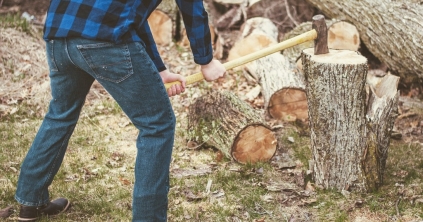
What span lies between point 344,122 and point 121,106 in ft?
5.54

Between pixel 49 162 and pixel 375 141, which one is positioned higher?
pixel 49 162

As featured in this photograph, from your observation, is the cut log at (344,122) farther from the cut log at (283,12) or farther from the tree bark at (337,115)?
the cut log at (283,12)

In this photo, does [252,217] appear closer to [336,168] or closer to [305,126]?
[336,168]

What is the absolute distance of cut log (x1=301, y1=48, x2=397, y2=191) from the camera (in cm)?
352

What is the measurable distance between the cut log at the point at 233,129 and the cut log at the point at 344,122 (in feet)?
1.81

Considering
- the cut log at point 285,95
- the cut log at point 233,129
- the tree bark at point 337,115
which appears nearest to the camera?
the tree bark at point 337,115

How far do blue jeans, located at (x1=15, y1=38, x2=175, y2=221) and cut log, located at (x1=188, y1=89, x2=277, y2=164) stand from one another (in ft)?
5.20

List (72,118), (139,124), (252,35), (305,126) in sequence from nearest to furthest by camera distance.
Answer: (139,124)
(72,118)
(305,126)
(252,35)

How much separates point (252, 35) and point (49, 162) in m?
3.92

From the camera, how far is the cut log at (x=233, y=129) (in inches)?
168

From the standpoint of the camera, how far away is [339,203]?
3670 mm

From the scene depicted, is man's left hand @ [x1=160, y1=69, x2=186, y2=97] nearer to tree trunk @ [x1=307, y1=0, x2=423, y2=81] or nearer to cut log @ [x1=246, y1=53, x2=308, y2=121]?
cut log @ [x1=246, y1=53, x2=308, y2=121]

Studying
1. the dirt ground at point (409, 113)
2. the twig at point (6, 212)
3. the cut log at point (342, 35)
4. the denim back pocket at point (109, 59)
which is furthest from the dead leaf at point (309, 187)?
the cut log at point (342, 35)

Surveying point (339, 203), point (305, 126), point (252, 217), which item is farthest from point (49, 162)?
point (305, 126)
